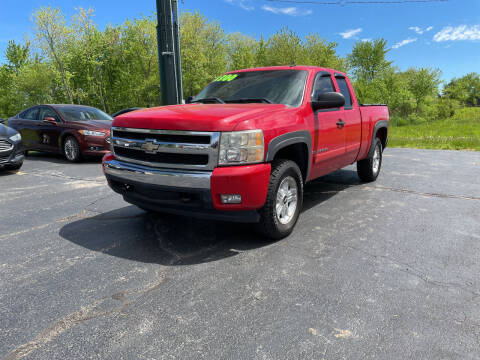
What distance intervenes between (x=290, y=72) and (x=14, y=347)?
3898 millimetres

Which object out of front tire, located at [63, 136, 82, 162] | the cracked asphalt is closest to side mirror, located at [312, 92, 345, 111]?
the cracked asphalt

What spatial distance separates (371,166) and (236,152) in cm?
408

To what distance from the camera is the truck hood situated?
297 centimetres

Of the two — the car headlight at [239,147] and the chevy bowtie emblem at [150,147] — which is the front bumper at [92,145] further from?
the car headlight at [239,147]

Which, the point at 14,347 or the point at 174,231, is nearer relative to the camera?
the point at 14,347

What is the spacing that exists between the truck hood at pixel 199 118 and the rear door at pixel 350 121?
5.56ft

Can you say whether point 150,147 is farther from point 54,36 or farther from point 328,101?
point 54,36

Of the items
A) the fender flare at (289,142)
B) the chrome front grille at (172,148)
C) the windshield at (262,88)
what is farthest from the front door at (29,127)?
the fender flare at (289,142)

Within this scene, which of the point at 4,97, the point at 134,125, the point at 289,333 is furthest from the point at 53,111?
the point at 4,97

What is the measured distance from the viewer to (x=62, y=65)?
132 ft

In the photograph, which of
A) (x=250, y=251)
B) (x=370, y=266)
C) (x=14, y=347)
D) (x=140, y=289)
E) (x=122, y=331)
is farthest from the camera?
(x=250, y=251)

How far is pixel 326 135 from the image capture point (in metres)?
4.27

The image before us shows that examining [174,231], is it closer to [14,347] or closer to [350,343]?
[14,347]

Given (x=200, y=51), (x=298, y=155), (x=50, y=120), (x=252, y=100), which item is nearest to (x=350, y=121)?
(x=298, y=155)
